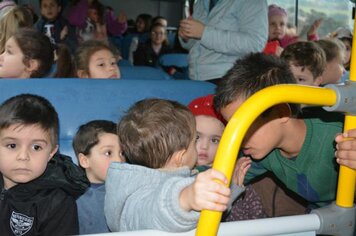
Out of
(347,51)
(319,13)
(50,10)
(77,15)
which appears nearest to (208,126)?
(347,51)

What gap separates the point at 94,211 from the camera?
1732 millimetres

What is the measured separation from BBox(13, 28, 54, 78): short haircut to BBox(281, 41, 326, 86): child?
1.16 meters

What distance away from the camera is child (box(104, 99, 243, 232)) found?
3.00ft

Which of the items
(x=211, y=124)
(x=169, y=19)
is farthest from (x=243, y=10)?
(x=169, y=19)

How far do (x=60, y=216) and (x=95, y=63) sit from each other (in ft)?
4.67

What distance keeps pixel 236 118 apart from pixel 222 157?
70 millimetres

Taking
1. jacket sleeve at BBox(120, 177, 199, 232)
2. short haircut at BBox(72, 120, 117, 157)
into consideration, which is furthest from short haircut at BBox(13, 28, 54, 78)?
jacket sleeve at BBox(120, 177, 199, 232)

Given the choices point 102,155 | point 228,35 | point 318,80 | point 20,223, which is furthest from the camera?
point 318,80

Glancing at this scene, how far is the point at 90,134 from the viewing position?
6.19 feet

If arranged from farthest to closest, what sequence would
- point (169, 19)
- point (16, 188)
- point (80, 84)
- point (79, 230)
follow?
point (169, 19), point (80, 84), point (79, 230), point (16, 188)

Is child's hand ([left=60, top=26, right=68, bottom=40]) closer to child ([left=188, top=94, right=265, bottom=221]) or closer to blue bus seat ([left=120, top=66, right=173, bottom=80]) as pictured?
blue bus seat ([left=120, top=66, right=173, bottom=80])

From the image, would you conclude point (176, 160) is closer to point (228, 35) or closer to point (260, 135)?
point (260, 135)

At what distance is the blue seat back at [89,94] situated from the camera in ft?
6.70

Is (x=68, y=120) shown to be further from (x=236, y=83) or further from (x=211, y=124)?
(x=236, y=83)
